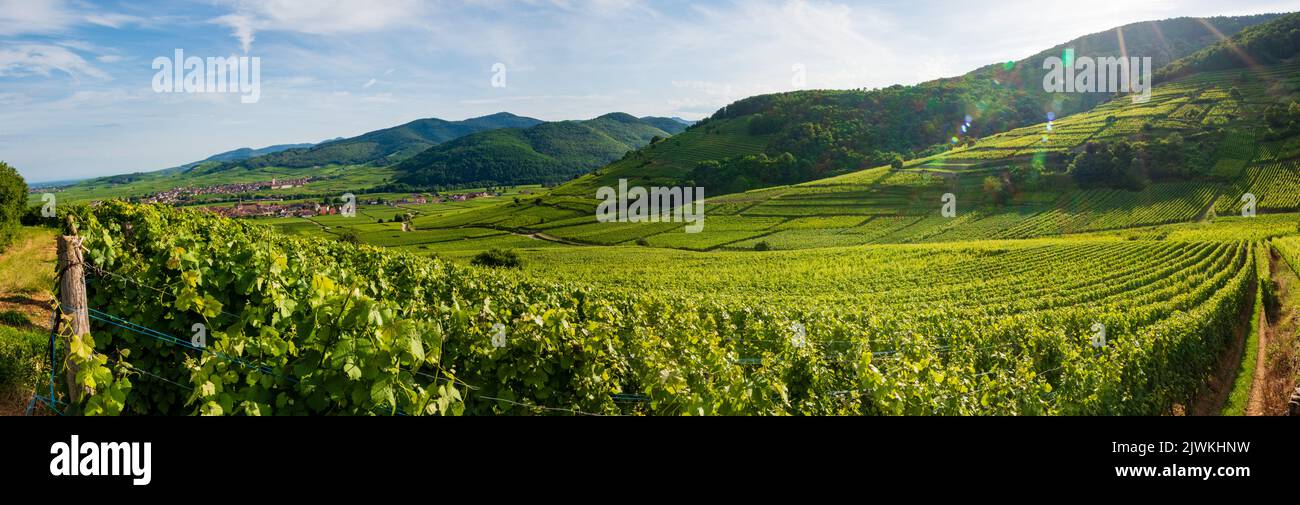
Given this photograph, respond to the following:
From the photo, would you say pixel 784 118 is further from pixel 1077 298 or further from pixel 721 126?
pixel 1077 298

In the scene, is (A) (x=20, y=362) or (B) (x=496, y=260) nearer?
(A) (x=20, y=362)

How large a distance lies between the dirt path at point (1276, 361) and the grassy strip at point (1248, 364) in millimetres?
111

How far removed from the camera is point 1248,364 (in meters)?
18.3

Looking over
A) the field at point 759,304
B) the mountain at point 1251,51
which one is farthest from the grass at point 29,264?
the mountain at point 1251,51

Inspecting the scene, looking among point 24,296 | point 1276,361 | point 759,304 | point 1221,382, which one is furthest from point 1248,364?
point 24,296

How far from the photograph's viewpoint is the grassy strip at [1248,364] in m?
15.2

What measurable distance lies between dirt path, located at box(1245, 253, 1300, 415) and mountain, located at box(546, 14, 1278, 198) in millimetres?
97663

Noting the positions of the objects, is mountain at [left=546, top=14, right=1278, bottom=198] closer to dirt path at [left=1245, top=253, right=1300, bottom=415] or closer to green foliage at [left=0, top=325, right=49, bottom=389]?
dirt path at [left=1245, top=253, right=1300, bottom=415]

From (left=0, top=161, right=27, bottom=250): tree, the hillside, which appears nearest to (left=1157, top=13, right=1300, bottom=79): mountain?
the hillside

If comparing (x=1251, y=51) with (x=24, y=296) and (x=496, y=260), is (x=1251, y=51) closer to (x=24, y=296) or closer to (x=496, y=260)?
(x=496, y=260)

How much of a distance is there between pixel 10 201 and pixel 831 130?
496ft

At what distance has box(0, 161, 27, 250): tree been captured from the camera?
21.0 metres

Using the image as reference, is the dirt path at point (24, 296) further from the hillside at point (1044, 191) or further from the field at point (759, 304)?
the hillside at point (1044, 191)
